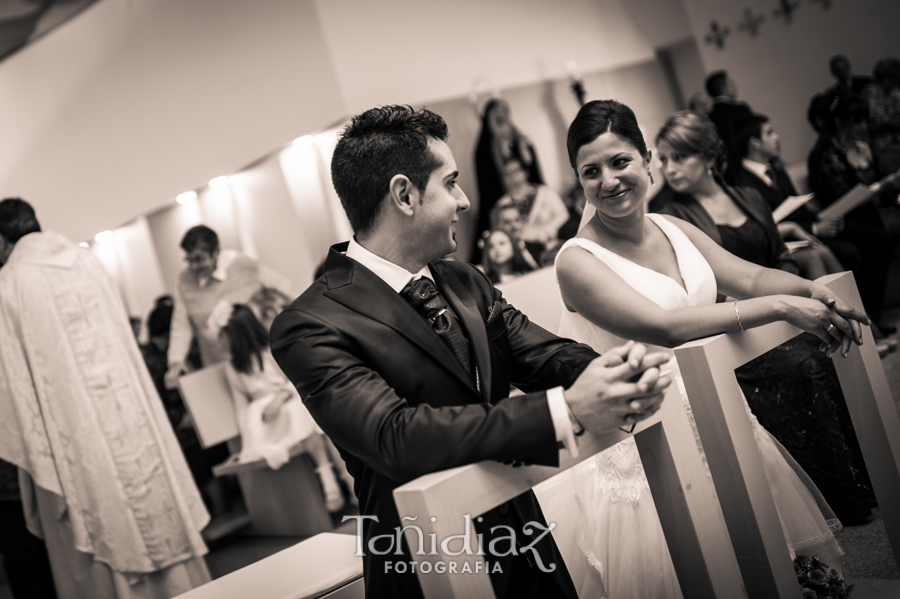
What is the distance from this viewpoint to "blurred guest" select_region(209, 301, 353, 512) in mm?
4578

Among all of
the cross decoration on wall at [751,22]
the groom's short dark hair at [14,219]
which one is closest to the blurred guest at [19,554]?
the groom's short dark hair at [14,219]

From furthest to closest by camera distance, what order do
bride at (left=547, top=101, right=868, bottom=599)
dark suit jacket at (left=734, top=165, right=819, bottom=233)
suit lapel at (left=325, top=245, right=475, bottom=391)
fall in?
dark suit jacket at (left=734, top=165, right=819, bottom=233)
bride at (left=547, top=101, right=868, bottom=599)
suit lapel at (left=325, top=245, right=475, bottom=391)

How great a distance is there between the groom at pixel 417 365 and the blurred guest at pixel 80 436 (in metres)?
2.05

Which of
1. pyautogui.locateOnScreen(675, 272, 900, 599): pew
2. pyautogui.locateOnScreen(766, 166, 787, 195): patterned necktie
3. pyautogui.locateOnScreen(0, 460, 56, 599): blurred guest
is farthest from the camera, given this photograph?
pyautogui.locateOnScreen(766, 166, 787, 195): patterned necktie

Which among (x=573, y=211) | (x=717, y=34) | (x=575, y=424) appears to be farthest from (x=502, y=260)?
(x=717, y=34)

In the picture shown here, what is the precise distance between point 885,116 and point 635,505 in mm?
5876

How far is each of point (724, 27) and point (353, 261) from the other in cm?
843

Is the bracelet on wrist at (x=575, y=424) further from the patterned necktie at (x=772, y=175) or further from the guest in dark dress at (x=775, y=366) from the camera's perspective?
the patterned necktie at (x=772, y=175)

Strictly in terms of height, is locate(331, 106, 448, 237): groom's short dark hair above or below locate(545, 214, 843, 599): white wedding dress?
above

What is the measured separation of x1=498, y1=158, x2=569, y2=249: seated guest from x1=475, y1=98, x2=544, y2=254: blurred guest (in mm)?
80

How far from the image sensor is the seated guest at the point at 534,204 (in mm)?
6250

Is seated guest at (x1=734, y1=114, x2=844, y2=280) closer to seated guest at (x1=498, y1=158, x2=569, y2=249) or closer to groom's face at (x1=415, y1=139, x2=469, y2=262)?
seated guest at (x1=498, y1=158, x2=569, y2=249)

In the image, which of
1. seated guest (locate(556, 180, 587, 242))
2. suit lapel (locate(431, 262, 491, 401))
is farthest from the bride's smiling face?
seated guest (locate(556, 180, 587, 242))

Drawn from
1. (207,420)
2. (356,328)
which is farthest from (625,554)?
(207,420)
